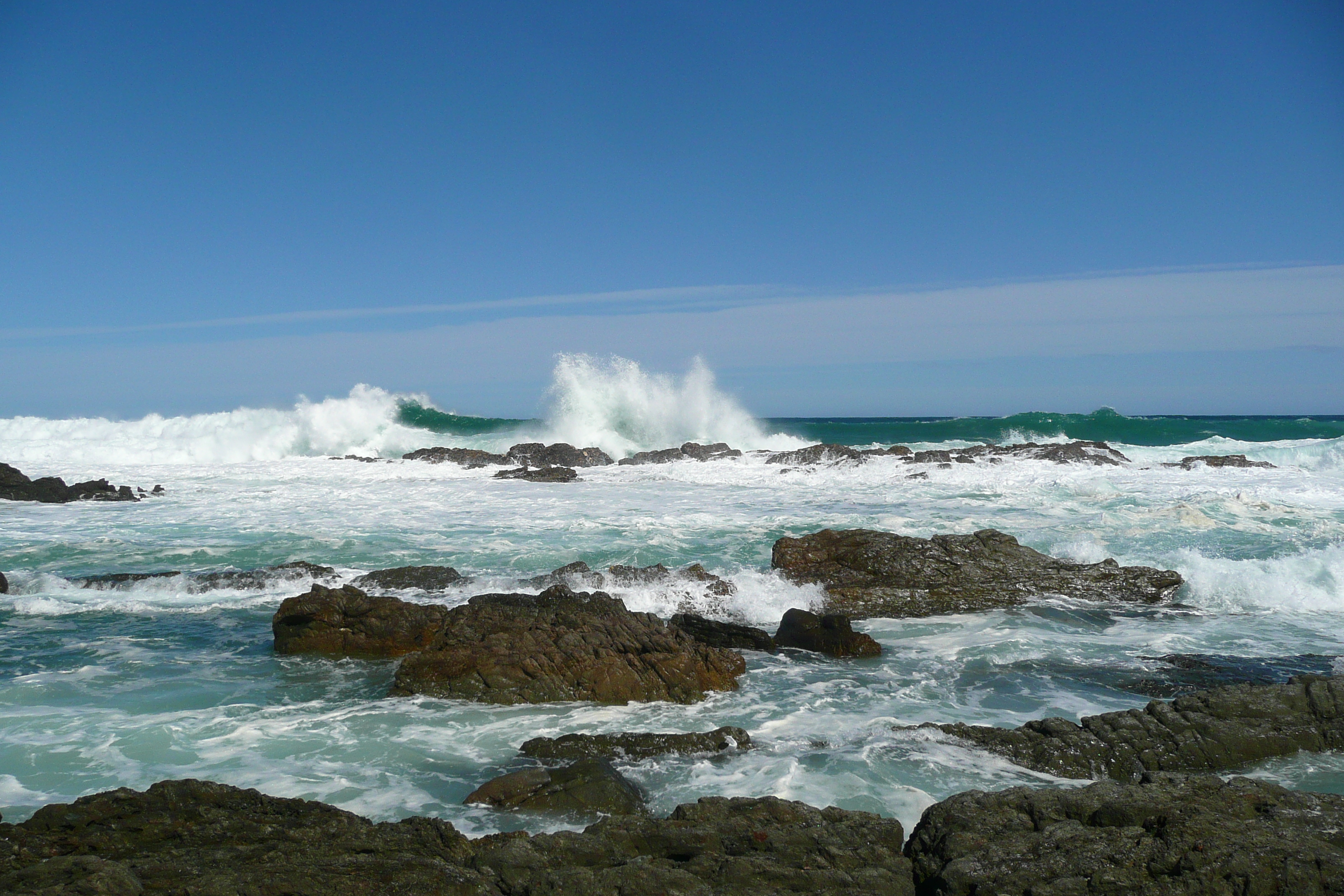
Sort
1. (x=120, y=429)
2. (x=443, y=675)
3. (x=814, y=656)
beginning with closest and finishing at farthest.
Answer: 1. (x=443, y=675)
2. (x=814, y=656)
3. (x=120, y=429)

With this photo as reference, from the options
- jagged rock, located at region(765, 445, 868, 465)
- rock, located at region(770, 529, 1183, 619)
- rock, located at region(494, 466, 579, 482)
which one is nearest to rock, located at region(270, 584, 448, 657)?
rock, located at region(770, 529, 1183, 619)

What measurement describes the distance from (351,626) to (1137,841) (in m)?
5.66

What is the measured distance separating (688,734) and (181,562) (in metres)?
8.56

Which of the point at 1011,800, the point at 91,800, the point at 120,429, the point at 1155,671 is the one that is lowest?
the point at 1155,671

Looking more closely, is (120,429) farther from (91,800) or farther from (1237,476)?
(1237,476)

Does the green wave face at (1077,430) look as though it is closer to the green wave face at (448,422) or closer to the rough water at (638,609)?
the green wave face at (448,422)

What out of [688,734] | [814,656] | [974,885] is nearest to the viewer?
[974,885]

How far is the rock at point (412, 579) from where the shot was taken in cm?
862

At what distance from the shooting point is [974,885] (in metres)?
2.65

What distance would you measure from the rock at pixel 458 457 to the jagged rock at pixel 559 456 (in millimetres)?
441

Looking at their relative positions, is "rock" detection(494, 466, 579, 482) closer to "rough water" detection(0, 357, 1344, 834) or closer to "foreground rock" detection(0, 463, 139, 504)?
"rough water" detection(0, 357, 1344, 834)

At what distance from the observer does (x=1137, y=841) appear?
2.79 metres

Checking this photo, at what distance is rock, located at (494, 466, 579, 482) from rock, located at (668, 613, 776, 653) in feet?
44.2

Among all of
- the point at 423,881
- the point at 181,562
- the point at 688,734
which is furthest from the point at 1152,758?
the point at 181,562
